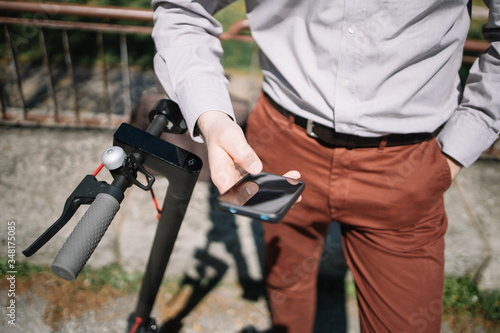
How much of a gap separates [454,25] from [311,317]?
54.5 inches

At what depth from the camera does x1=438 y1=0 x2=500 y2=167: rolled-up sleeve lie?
121 cm

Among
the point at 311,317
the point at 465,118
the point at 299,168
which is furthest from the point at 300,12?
the point at 311,317

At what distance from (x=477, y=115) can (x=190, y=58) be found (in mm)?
971

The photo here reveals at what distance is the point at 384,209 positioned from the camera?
1272 mm

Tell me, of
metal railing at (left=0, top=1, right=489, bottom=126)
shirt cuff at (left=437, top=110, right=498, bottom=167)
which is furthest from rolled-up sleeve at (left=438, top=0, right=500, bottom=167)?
metal railing at (left=0, top=1, right=489, bottom=126)

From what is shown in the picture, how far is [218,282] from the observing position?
8.02 feet

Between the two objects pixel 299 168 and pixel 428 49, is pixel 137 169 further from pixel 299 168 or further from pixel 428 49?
pixel 428 49

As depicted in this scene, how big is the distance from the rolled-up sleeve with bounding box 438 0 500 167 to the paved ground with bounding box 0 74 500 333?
4.70 feet

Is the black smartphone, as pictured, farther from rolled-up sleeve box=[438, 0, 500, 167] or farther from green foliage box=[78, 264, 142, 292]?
green foliage box=[78, 264, 142, 292]

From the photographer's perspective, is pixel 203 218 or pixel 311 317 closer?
pixel 311 317

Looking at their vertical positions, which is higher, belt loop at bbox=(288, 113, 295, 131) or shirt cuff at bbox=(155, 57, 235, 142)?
shirt cuff at bbox=(155, 57, 235, 142)

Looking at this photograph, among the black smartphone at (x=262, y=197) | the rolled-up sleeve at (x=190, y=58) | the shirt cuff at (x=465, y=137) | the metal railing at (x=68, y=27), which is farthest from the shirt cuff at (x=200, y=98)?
the metal railing at (x=68, y=27)

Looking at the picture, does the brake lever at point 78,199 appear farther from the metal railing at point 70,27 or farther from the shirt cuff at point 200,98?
the metal railing at point 70,27

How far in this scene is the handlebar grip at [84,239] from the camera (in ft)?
2.45
